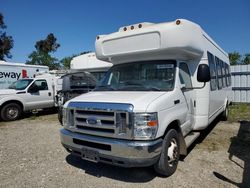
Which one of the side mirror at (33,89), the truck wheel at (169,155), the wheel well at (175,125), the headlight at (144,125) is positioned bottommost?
the truck wheel at (169,155)

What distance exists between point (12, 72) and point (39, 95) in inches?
121

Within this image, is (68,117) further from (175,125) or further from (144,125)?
(175,125)

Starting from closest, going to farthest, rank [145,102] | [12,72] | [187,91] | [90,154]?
[145,102]
[90,154]
[187,91]
[12,72]

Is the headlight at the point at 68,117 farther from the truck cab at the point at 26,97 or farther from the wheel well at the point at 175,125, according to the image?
the truck cab at the point at 26,97

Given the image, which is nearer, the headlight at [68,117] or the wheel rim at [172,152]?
the wheel rim at [172,152]

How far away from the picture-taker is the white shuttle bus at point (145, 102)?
11.6ft

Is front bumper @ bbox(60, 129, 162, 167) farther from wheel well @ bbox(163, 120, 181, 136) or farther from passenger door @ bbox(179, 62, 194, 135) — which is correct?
passenger door @ bbox(179, 62, 194, 135)

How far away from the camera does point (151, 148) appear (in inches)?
137

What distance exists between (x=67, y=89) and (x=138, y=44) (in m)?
5.22

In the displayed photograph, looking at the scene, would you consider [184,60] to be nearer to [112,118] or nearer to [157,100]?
[157,100]

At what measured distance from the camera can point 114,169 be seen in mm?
4559

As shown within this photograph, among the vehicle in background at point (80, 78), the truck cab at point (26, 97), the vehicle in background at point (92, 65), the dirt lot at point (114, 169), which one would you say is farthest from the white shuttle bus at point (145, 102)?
the truck cab at point (26, 97)

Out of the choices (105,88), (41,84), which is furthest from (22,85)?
(105,88)

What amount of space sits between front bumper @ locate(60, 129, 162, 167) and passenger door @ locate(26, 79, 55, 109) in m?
8.12
